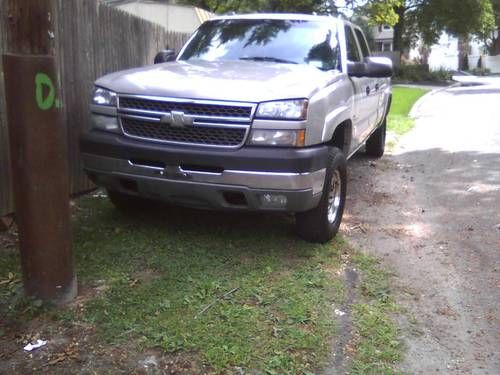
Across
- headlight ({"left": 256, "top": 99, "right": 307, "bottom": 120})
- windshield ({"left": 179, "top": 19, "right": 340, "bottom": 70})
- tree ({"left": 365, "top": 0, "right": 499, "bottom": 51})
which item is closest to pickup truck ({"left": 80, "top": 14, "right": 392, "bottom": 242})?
headlight ({"left": 256, "top": 99, "right": 307, "bottom": 120})

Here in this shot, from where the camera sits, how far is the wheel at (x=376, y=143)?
9.33 metres

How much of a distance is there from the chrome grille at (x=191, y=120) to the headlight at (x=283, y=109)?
87 mm

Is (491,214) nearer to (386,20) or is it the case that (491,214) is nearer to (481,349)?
(481,349)

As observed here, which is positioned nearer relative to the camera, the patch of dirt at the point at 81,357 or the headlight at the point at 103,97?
the patch of dirt at the point at 81,357

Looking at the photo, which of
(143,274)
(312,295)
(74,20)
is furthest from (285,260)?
(74,20)

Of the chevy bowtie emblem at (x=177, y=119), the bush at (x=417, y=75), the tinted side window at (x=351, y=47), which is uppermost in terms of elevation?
the tinted side window at (x=351, y=47)

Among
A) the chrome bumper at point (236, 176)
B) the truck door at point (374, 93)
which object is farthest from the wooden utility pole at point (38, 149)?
the truck door at point (374, 93)

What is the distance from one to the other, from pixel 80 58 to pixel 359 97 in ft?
9.47

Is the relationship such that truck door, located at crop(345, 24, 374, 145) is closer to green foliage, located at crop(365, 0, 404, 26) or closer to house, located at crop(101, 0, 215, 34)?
house, located at crop(101, 0, 215, 34)

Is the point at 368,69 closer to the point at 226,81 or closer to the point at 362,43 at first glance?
the point at 226,81

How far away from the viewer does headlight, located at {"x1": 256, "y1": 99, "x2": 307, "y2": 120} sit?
4363mm

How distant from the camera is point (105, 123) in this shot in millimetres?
4816

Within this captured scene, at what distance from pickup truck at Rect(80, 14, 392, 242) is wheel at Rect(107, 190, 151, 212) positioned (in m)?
0.02

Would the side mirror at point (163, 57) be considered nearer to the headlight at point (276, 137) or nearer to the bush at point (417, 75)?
the headlight at point (276, 137)
